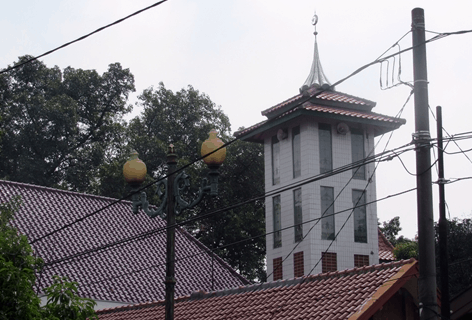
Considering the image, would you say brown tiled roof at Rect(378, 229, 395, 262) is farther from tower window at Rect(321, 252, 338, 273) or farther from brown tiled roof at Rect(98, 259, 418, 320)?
brown tiled roof at Rect(98, 259, 418, 320)

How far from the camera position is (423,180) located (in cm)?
1114

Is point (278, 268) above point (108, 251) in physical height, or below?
below

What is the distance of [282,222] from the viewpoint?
2853 centimetres

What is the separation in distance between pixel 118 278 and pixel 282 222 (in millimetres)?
6159

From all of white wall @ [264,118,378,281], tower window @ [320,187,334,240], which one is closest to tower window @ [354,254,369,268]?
white wall @ [264,118,378,281]

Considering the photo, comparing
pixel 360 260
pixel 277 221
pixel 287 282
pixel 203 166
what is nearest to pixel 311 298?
pixel 287 282

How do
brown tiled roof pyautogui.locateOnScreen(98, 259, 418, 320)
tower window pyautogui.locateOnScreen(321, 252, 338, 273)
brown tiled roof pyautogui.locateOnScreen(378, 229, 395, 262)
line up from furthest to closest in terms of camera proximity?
brown tiled roof pyautogui.locateOnScreen(378, 229, 395, 262) < tower window pyautogui.locateOnScreen(321, 252, 338, 273) < brown tiled roof pyautogui.locateOnScreen(98, 259, 418, 320)

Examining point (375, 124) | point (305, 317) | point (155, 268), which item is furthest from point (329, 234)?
point (305, 317)

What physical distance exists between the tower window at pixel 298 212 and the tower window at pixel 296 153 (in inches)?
24.9

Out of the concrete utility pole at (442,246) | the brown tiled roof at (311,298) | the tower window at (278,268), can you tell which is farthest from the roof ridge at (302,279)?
the tower window at (278,268)

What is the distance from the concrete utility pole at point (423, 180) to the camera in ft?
35.7

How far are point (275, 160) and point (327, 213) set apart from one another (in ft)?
10.9

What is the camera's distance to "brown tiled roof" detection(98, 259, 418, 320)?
15125mm

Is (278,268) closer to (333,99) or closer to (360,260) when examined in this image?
(360,260)
